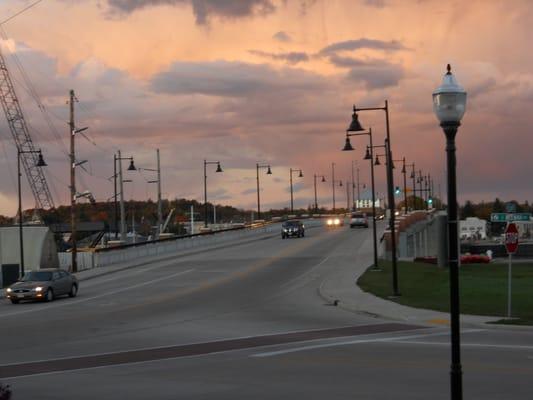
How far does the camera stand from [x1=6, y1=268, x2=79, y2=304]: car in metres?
38.1

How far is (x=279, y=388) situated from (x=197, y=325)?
11752 mm

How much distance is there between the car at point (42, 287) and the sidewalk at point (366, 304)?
11500 mm

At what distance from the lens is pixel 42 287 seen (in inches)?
Result: 1502

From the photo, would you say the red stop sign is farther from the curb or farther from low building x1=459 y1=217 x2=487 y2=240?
low building x1=459 y1=217 x2=487 y2=240

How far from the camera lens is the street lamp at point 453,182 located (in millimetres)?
9469

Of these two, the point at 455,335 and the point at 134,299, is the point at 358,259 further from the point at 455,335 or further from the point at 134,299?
the point at 455,335

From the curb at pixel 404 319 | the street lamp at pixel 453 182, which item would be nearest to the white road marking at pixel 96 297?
the curb at pixel 404 319

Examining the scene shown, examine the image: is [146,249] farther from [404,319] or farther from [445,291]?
[404,319]

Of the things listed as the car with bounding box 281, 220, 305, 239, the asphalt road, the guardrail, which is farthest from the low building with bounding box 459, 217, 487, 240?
the asphalt road

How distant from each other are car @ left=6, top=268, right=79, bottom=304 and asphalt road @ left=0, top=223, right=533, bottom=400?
34.0 inches

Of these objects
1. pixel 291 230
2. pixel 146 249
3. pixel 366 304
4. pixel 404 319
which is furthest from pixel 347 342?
pixel 291 230

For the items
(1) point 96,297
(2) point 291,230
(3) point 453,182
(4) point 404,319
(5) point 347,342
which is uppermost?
(3) point 453,182

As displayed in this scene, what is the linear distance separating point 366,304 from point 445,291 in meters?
5.93

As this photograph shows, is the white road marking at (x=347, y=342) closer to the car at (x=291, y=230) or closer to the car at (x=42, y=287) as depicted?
the car at (x=42, y=287)
